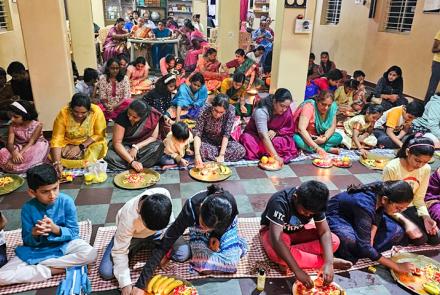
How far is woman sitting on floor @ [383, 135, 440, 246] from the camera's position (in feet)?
8.80

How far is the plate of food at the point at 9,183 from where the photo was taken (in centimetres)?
322

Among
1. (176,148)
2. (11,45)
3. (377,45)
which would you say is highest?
(377,45)

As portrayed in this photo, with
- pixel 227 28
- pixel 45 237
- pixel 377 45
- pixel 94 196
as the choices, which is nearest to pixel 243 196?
pixel 94 196

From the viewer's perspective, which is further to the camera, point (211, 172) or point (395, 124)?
point (395, 124)

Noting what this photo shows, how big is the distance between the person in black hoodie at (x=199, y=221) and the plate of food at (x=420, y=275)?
1.19 m

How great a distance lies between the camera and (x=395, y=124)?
447 centimetres

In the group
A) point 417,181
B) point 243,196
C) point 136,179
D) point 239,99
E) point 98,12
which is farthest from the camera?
point 98,12

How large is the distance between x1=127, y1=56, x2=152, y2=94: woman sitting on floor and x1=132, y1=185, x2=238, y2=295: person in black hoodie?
16.0 feet

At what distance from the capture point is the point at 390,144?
459 cm

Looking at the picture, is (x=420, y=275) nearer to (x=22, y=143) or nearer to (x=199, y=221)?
(x=199, y=221)

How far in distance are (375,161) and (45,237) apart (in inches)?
138

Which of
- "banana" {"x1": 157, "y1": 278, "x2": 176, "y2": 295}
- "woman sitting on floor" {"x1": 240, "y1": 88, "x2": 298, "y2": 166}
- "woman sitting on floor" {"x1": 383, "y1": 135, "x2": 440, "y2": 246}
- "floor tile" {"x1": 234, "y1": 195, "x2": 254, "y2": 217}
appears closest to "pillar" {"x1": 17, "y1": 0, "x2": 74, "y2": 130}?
"woman sitting on floor" {"x1": 240, "y1": 88, "x2": 298, "y2": 166}

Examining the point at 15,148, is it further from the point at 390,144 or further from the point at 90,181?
the point at 390,144

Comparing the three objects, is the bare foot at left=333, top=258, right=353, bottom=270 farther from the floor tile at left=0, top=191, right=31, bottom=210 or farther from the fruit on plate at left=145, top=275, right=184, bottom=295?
the floor tile at left=0, top=191, right=31, bottom=210
